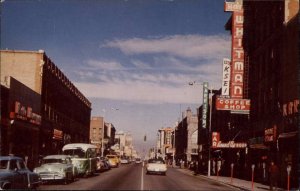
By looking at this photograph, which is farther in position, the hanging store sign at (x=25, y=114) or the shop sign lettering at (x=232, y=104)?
the shop sign lettering at (x=232, y=104)

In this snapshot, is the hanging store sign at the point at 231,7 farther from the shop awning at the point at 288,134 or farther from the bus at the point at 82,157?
the bus at the point at 82,157

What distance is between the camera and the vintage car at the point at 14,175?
53.5 feet

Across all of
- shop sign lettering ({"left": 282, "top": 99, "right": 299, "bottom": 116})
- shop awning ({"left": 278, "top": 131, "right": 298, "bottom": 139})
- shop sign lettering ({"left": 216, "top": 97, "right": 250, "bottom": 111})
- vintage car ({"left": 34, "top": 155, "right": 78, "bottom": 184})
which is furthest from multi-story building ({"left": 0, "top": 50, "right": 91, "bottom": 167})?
shop sign lettering ({"left": 282, "top": 99, "right": 299, "bottom": 116})

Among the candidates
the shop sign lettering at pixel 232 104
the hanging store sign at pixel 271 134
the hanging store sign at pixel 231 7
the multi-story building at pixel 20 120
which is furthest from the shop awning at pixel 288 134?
the hanging store sign at pixel 231 7

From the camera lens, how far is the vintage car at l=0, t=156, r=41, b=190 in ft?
53.5

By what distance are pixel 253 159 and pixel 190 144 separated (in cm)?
5758

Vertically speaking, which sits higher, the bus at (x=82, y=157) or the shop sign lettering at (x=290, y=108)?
the shop sign lettering at (x=290, y=108)

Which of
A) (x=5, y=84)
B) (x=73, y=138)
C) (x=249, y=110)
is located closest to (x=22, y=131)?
(x=5, y=84)

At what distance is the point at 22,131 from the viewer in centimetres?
4094

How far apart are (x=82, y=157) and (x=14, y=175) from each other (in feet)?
58.0

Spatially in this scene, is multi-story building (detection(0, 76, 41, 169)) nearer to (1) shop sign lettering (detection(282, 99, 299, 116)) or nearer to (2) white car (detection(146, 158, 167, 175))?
(2) white car (detection(146, 158, 167, 175))

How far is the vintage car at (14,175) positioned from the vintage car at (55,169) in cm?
681

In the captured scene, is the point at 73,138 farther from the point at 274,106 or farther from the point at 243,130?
the point at 274,106

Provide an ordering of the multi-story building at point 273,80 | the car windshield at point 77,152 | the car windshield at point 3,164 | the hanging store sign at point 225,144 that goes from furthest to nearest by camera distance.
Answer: the hanging store sign at point 225,144 < the car windshield at point 77,152 < the multi-story building at point 273,80 < the car windshield at point 3,164
